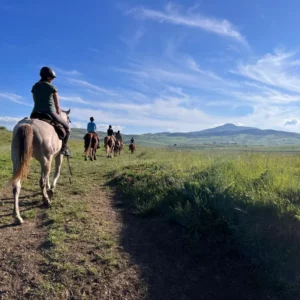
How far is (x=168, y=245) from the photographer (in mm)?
4887

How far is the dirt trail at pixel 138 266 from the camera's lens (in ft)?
12.0

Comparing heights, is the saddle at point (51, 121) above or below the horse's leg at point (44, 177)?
above

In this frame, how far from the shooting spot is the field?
373 cm

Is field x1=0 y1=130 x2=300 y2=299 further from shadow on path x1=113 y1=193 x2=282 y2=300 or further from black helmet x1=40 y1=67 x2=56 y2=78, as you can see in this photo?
black helmet x1=40 y1=67 x2=56 y2=78

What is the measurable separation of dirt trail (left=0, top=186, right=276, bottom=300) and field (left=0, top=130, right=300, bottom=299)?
0.05 ft

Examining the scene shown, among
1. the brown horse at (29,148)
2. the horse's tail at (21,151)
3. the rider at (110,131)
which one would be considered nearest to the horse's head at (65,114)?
the brown horse at (29,148)

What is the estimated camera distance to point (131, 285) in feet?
12.5

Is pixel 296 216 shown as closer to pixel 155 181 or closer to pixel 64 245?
pixel 64 245

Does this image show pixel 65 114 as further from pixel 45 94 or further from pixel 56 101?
pixel 45 94

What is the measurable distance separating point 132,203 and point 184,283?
11.0ft

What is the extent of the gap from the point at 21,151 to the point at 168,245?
11.3 feet

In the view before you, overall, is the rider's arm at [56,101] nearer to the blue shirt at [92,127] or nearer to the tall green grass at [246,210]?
the tall green grass at [246,210]

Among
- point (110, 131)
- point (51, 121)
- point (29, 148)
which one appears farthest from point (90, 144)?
point (29, 148)

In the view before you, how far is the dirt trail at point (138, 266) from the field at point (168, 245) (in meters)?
0.01
